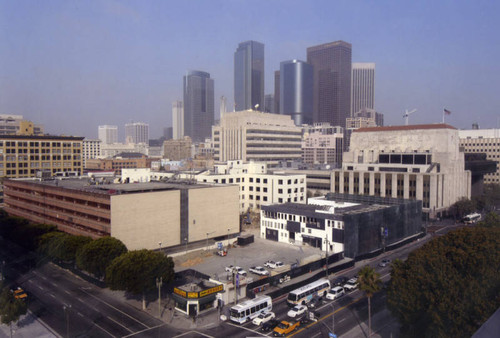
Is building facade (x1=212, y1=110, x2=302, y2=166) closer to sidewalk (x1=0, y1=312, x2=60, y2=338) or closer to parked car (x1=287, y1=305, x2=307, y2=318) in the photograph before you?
parked car (x1=287, y1=305, x2=307, y2=318)

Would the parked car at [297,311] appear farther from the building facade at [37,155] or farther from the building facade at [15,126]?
the building facade at [15,126]

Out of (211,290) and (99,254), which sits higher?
(99,254)

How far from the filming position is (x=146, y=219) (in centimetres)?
5353

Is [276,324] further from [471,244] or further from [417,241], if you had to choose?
[417,241]

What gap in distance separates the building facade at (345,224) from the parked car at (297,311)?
13.5m

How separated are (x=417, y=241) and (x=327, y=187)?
48206 mm

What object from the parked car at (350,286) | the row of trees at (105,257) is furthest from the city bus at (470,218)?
the row of trees at (105,257)

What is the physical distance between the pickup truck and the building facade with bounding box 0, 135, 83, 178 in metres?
82.4

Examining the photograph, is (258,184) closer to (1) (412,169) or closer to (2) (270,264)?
(1) (412,169)

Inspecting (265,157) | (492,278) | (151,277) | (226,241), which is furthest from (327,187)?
(492,278)

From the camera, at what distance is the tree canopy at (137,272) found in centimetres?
3841

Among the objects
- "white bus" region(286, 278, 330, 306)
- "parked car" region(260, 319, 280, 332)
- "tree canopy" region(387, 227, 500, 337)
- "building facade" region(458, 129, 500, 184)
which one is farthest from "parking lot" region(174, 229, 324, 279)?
"building facade" region(458, 129, 500, 184)

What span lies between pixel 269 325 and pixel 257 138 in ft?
373

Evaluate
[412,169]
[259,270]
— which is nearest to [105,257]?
[259,270]
